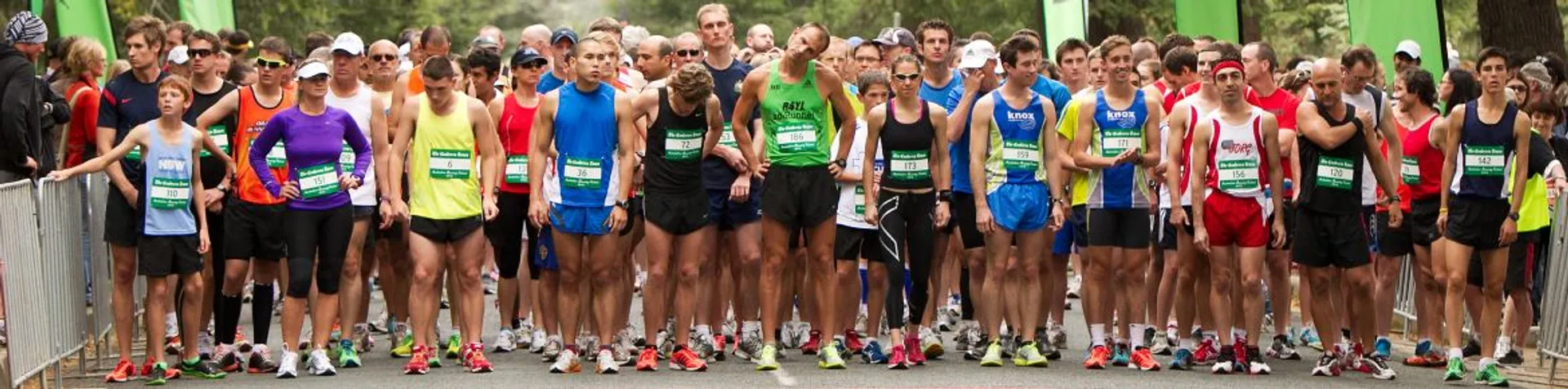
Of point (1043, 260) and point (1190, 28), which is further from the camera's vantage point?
point (1190, 28)

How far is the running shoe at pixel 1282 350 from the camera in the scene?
15.7m

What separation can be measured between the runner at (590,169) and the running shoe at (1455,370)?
13.6 feet

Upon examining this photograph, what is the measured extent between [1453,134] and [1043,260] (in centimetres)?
221

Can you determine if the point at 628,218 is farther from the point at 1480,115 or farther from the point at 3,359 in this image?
the point at 1480,115

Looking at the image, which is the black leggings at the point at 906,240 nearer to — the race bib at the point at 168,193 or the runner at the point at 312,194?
the runner at the point at 312,194

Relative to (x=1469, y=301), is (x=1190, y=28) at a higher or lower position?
higher

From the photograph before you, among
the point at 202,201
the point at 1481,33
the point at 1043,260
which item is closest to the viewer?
the point at 202,201

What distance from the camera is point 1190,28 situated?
22.9 m

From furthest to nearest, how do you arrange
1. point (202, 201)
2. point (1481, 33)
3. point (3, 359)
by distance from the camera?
point (1481, 33) → point (202, 201) → point (3, 359)

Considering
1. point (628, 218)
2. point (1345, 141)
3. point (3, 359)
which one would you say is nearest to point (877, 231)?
point (628, 218)

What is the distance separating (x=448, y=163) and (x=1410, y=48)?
24.2 feet

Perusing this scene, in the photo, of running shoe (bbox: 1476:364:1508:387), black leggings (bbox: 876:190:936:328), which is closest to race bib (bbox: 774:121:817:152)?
black leggings (bbox: 876:190:936:328)

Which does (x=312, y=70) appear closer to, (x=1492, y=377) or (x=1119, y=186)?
(x=1119, y=186)

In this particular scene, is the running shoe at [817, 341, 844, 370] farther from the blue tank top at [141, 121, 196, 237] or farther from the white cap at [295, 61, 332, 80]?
the blue tank top at [141, 121, 196, 237]
